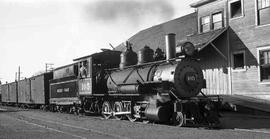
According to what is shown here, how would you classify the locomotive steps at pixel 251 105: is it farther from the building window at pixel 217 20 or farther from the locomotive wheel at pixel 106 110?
the locomotive wheel at pixel 106 110

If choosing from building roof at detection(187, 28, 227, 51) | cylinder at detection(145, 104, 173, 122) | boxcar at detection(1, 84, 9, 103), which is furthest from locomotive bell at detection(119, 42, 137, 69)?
boxcar at detection(1, 84, 9, 103)

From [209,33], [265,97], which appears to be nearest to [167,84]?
[265,97]

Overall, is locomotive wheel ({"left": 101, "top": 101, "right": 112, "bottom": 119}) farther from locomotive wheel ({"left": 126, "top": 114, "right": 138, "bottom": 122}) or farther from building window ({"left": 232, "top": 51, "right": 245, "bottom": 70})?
building window ({"left": 232, "top": 51, "right": 245, "bottom": 70})

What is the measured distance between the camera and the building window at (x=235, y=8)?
821 inches

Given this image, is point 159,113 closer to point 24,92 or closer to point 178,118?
point 178,118

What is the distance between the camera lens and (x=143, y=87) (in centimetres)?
Answer: 1514

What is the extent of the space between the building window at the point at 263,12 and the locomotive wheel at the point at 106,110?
31.2ft

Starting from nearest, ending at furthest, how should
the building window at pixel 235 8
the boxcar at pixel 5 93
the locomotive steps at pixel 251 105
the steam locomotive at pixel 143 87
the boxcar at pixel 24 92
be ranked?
the steam locomotive at pixel 143 87, the locomotive steps at pixel 251 105, the building window at pixel 235 8, the boxcar at pixel 24 92, the boxcar at pixel 5 93

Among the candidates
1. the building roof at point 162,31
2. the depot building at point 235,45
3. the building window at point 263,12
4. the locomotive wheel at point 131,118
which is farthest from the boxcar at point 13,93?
the building window at point 263,12

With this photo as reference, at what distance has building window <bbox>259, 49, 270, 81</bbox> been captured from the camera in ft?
63.0

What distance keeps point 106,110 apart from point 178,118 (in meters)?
5.56

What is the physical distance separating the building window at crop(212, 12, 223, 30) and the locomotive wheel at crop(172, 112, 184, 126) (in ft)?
33.6

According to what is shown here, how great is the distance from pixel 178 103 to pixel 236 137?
3.81 meters

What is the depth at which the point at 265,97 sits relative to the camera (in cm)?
1919
